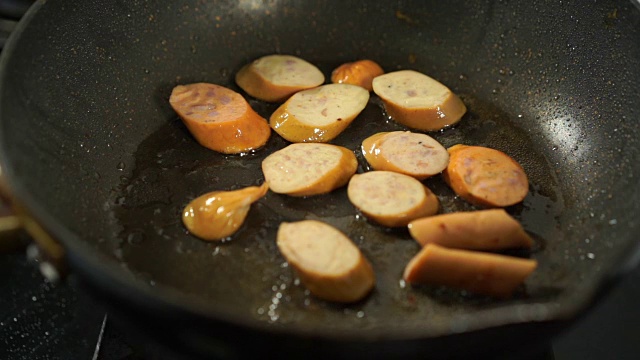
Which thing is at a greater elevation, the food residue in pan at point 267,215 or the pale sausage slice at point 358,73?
the pale sausage slice at point 358,73

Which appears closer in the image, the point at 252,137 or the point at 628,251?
the point at 628,251

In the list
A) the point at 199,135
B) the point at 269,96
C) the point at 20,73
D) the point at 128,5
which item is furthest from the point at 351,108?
the point at 20,73

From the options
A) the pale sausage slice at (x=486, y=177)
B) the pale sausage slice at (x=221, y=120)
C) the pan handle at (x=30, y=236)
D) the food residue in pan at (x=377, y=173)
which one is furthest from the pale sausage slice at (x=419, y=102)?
the pan handle at (x=30, y=236)

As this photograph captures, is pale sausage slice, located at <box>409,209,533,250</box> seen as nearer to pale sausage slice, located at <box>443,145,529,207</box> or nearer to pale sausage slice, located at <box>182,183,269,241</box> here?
pale sausage slice, located at <box>443,145,529,207</box>

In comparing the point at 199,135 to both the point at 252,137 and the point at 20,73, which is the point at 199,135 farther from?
the point at 20,73

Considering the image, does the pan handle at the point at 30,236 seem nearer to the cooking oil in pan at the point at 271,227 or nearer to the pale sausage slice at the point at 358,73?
the cooking oil in pan at the point at 271,227

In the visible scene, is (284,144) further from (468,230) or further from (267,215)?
(468,230)
